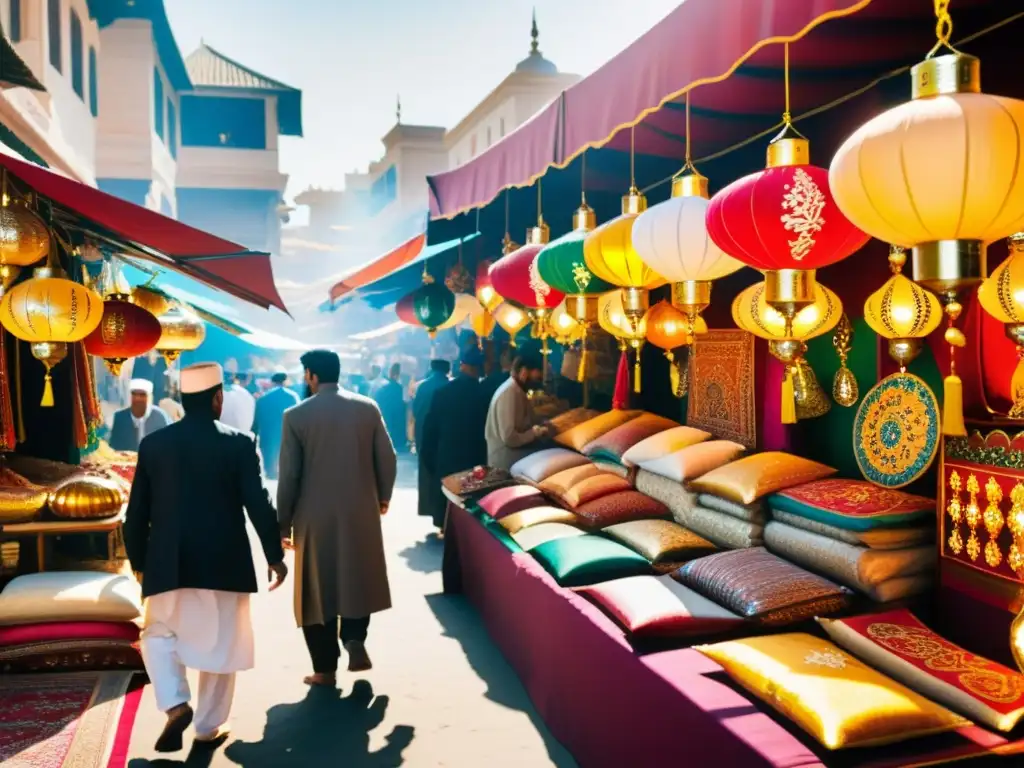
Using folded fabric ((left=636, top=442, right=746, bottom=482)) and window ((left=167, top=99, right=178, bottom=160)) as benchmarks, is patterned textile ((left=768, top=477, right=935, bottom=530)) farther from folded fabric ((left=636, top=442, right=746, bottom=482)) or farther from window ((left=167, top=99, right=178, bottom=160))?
window ((left=167, top=99, right=178, bottom=160))

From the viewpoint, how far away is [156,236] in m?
4.64

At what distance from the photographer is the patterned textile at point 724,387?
15.1ft

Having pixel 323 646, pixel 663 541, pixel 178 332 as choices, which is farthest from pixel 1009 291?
pixel 178 332

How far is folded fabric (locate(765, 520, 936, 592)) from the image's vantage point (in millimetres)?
3111

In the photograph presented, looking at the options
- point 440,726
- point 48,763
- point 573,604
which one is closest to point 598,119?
point 573,604

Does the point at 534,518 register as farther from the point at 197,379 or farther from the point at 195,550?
the point at 197,379

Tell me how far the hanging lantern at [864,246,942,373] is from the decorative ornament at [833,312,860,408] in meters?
0.48

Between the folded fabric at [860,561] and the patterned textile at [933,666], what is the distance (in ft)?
0.64

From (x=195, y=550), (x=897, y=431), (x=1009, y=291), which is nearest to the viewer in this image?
(x=1009, y=291)

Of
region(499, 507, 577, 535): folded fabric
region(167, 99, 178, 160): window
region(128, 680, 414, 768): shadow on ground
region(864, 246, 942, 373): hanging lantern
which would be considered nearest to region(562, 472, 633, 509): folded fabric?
region(499, 507, 577, 535): folded fabric

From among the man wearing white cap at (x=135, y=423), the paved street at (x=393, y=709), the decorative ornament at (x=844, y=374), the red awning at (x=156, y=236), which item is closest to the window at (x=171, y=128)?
the man wearing white cap at (x=135, y=423)

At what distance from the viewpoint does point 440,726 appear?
387 cm

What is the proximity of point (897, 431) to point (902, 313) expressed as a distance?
19.8 inches

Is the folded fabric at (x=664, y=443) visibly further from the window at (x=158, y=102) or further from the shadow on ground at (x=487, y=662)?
the window at (x=158, y=102)
